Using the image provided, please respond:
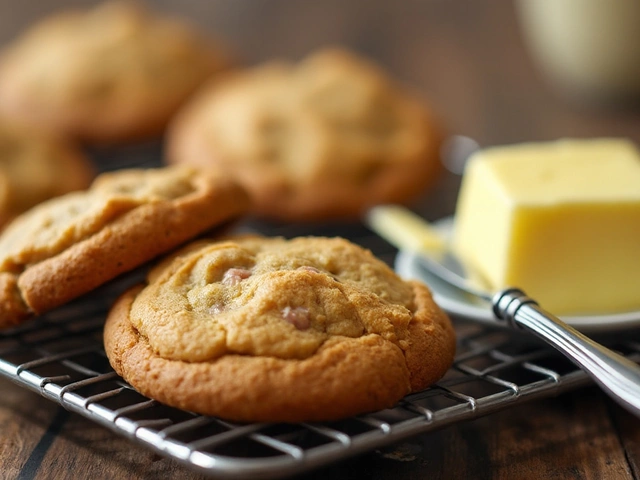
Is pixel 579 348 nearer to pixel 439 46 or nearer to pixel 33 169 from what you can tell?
pixel 33 169

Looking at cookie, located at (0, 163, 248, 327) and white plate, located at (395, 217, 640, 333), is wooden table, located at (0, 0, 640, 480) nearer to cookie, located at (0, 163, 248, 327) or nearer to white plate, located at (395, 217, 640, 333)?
white plate, located at (395, 217, 640, 333)

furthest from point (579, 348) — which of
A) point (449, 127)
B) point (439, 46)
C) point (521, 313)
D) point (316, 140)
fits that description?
point (439, 46)

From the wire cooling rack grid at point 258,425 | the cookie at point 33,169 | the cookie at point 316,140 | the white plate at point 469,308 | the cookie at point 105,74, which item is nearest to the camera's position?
the wire cooling rack grid at point 258,425

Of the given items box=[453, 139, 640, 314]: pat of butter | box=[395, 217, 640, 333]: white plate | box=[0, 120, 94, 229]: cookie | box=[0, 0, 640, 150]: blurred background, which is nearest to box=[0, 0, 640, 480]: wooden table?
box=[0, 0, 640, 150]: blurred background

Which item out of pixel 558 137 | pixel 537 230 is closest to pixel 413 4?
pixel 558 137

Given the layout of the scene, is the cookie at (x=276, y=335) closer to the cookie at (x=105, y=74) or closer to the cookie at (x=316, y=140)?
the cookie at (x=316, y=140)

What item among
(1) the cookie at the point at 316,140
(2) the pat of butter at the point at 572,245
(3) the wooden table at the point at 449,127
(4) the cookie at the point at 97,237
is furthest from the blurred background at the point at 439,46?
(4) the cookie at the point at 97,237

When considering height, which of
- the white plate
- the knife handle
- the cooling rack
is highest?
the knife handle

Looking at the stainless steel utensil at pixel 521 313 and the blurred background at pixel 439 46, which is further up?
the blurred background at pixel 439 46

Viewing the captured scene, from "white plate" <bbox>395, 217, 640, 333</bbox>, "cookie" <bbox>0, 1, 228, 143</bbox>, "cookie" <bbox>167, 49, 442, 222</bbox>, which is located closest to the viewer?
"white plate" <bbox>395, 217, 640, 333</bbox>
